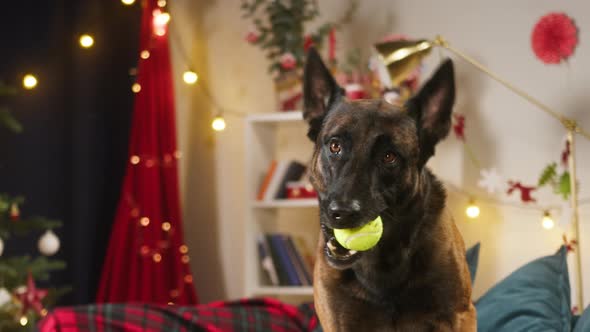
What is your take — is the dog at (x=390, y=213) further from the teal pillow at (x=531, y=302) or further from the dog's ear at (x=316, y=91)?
the teal pillow at (x=531, y=302)

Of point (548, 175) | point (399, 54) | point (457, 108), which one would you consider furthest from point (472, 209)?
point (399, 54)

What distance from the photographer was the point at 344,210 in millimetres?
1659

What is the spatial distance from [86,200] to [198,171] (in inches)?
32.5

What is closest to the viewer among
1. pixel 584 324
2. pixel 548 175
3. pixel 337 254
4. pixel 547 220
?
pixel 337 254

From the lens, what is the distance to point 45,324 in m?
2.66

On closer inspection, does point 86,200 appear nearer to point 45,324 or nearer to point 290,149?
point 290,149

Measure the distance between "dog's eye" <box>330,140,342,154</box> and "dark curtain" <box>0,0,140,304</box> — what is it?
2.38 metres

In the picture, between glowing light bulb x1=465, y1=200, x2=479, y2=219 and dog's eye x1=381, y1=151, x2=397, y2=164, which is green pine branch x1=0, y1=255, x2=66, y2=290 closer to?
glowing light bulb x1=465, y1=200, x2=479, y2=219

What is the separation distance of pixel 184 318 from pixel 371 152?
1.31 meters

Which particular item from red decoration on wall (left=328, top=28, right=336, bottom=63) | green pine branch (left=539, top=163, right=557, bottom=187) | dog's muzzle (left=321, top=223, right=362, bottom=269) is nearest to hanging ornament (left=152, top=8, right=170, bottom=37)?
red decoration on wall (left=328, top=28, right=336, bottom=63)

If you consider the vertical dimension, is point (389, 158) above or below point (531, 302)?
above

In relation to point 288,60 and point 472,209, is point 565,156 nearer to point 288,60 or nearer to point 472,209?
point 472,209

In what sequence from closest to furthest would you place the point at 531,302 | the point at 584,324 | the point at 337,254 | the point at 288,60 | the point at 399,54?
the point at 337,254, the point at 584,324, the point at 531,302, the point at 399,54, the point at 288,60

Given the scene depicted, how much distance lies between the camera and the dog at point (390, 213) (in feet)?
5.79
